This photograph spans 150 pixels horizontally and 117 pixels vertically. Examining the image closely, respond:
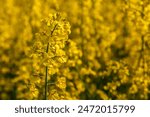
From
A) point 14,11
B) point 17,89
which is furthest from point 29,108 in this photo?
point 14,11

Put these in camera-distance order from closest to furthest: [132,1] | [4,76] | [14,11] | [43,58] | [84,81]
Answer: [43,58]
[132,1]
[84,81]
[4,76]
[14,11]

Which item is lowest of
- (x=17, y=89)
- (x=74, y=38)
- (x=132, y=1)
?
(x=17, y=89)

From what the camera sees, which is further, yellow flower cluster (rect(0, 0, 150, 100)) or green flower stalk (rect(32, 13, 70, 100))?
yellow flower cluster (rect(0, 0, 150, 100))

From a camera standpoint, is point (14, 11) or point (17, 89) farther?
point (14, 11)

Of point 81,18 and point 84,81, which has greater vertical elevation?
point 81,18

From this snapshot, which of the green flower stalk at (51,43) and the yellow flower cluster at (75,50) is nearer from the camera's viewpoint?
the green flower stalk at (51,43)

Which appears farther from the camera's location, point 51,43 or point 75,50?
point 75,50

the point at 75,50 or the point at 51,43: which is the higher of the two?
the point at 51,43

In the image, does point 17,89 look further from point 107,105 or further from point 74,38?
point 107,105
